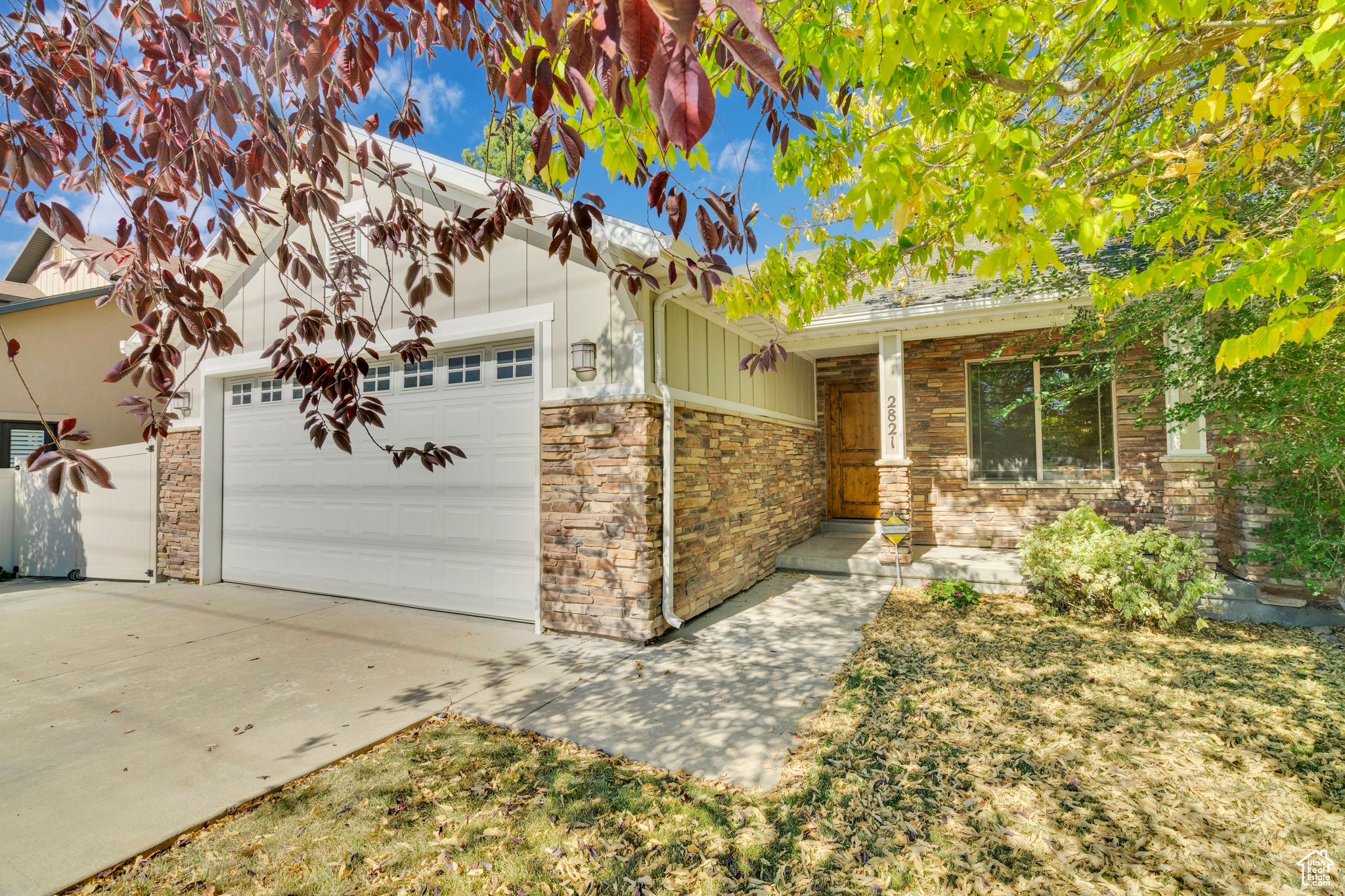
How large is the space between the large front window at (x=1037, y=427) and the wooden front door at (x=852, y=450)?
1684mm

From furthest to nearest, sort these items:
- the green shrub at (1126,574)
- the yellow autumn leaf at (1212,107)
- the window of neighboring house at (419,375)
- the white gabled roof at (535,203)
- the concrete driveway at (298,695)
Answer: the window of neighboring house at (419,375)
the green shrub at (1126,574)
the white gabled roof at (535,203)
the concrete driveway at (298,695)
the yellow autumn leaf at (1212,107)

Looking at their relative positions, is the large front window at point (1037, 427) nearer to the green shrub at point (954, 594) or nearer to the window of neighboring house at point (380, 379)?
the green shrub at point (954, 594)

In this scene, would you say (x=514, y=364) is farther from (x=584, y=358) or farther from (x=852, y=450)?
(x=852, y=450)

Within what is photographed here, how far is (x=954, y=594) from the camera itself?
5730mm

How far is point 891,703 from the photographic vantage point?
357 cm

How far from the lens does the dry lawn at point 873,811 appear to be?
2.18 metres

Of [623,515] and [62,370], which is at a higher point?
[62,370]

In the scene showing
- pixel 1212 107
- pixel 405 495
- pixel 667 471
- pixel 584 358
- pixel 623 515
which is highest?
pixel 1212 107

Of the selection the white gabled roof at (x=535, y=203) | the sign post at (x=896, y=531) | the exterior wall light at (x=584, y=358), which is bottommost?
the sign post at (x=896, y=531)

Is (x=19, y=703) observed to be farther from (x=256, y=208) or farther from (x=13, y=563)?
(x=13, y=563)

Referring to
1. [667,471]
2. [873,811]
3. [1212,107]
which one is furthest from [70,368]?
[1212,107]

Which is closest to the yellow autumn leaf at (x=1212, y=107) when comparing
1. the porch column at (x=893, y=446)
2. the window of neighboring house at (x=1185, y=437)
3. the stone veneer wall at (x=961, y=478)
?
the window of neighboring house at (x=1185, y=437)

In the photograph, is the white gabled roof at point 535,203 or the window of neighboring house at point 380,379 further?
the window of neighboring house at point 380,379

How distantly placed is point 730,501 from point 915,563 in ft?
8.03
